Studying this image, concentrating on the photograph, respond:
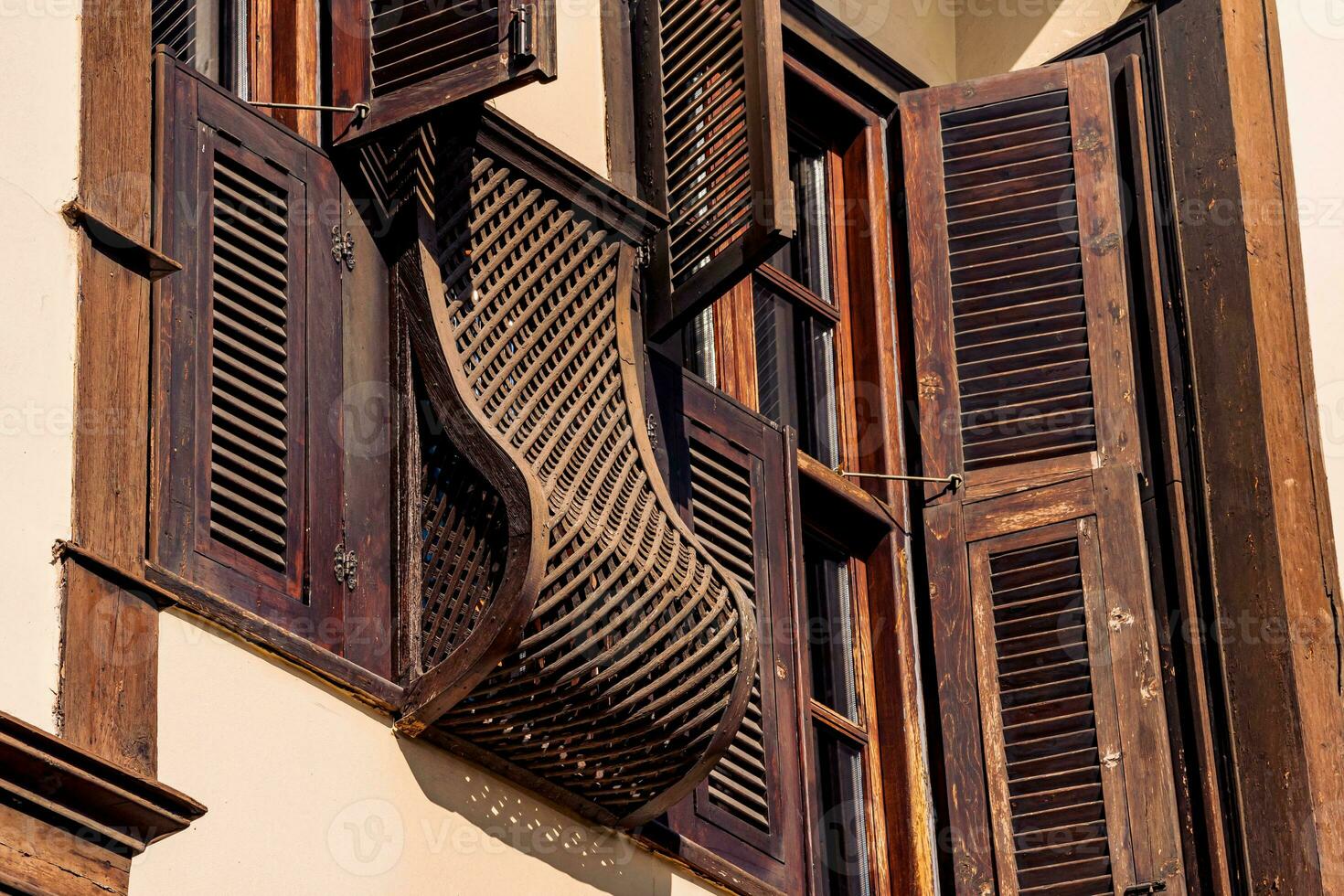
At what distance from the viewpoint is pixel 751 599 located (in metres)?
6.34

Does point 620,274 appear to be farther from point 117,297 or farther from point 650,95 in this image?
point 117,297

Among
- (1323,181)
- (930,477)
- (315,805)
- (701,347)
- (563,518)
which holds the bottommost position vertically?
(315,805)

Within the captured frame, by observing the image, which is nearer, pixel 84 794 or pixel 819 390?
pixel 84 794

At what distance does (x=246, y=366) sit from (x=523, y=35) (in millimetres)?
837

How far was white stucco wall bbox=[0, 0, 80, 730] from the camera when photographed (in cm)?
441

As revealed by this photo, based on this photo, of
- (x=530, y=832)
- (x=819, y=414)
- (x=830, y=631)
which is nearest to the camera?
(x=530, y=832)

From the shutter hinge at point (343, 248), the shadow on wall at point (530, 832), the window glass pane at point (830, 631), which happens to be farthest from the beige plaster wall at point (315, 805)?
the window glass pane at point (830, 631)

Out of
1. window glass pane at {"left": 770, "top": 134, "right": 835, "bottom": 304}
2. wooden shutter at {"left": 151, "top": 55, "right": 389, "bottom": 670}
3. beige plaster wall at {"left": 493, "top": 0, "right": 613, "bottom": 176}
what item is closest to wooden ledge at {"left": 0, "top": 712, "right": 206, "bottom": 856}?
wooden shutter at {"left": 151, "top": 55, "right": 389, "bottom": 670}

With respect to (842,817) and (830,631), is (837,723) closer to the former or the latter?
(842,817)

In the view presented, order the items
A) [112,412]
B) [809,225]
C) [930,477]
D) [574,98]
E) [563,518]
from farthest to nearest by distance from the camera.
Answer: [809,225] < [930,477] < [574,98] < [563,518] < [112,412]

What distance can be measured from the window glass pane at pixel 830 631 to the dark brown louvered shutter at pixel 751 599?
453 mm

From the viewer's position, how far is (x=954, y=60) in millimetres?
8578

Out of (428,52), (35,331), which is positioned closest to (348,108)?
(428,52)

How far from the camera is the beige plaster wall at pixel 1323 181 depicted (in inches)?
292
